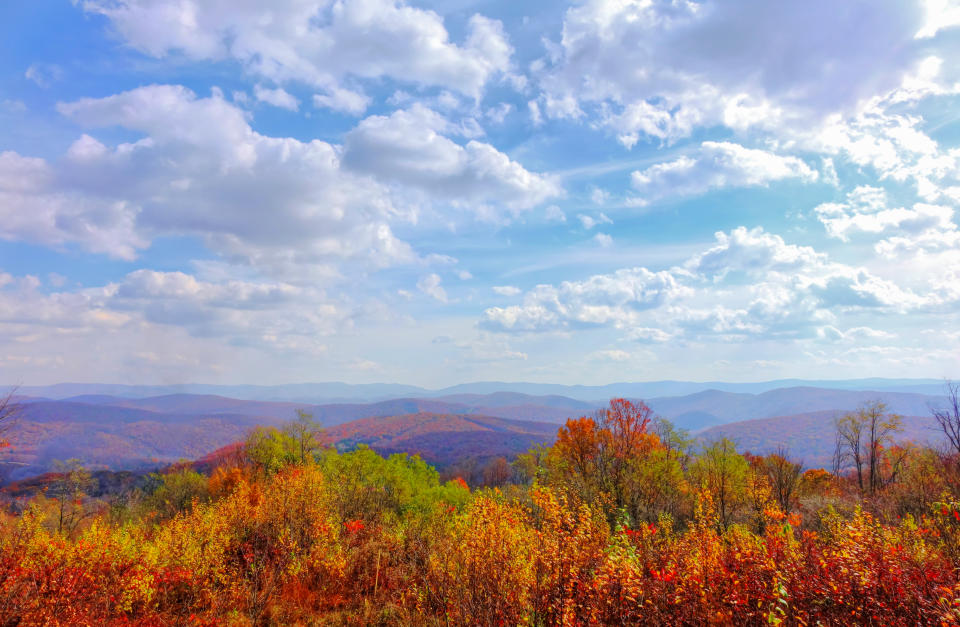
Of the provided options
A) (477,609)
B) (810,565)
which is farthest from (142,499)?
(810,565)

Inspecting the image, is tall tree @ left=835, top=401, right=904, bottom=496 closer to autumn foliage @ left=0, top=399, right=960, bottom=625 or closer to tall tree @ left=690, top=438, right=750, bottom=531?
autumn foliage @ left=0, top=399, right=960, bottom=625

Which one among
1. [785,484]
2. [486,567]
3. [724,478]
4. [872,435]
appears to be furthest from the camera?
[872,435]

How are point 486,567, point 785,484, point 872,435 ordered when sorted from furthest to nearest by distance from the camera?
point 872,435 < point 785,484 < point 486,567

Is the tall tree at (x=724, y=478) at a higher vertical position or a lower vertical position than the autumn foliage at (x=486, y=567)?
lower

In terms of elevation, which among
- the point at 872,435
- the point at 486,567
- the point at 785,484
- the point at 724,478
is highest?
the point at 486,567

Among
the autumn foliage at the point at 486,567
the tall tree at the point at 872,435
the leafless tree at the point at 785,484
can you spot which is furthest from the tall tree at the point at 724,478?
the tall tree at the point at 872,435

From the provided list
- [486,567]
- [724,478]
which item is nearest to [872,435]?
[724,478]

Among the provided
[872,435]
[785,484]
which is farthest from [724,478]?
[872,435]

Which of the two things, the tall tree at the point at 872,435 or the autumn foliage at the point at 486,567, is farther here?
the tall tree at the point at 872,435

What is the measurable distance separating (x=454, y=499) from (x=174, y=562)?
37755 millimetres

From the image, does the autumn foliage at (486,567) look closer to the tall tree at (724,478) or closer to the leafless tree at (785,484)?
the tall tree at (724,478)

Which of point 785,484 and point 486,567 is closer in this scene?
point 486,567

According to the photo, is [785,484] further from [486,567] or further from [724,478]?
[486,567]

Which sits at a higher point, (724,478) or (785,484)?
(724,478)
